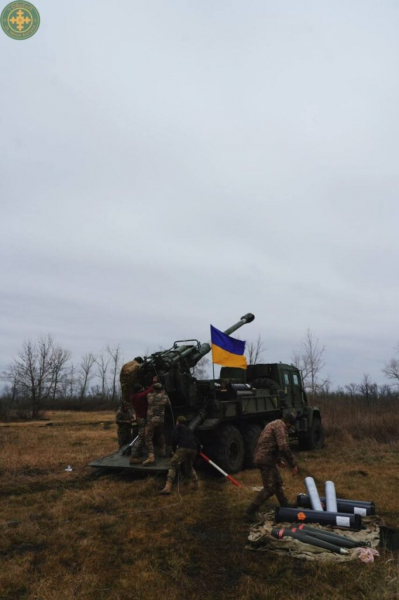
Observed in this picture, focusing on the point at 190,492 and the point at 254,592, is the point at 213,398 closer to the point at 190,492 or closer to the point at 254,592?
the point at 190,492

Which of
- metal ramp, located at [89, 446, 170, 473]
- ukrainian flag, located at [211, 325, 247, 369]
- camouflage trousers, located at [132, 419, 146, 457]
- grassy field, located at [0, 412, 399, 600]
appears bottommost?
grassy field, located at [0, 412, 399, 600]

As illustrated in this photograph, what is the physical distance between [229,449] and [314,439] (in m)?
5.53

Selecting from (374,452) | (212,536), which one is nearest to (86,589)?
(212,536)

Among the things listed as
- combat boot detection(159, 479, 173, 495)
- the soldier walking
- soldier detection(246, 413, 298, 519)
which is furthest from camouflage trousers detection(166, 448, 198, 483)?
soldier detection(246, 413, 298, 519)

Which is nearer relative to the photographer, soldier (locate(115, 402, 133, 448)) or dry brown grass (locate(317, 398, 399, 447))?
soldier (locate(115, 402, 133, 448))

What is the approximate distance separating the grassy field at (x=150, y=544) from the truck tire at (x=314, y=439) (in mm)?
4034

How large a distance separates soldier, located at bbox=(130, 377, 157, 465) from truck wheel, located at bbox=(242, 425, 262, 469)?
2.79m

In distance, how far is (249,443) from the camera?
37.9 ft

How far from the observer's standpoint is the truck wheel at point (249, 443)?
1145cm

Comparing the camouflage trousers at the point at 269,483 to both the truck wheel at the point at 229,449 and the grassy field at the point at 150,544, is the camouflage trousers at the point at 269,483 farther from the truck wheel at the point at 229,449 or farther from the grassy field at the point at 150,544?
the truck wheel at the point at 229,449

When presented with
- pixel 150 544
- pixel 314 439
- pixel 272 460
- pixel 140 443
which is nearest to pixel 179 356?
pixel 140 443

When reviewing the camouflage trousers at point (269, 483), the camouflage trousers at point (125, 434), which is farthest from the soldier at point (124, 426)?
the camouflage trousers at point (269, 483)

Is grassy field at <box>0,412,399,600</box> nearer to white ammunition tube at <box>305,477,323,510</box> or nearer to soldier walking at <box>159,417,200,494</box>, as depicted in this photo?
soldier walking at <box>159,417,200,494</box>

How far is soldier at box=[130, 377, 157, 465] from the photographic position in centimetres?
1001
